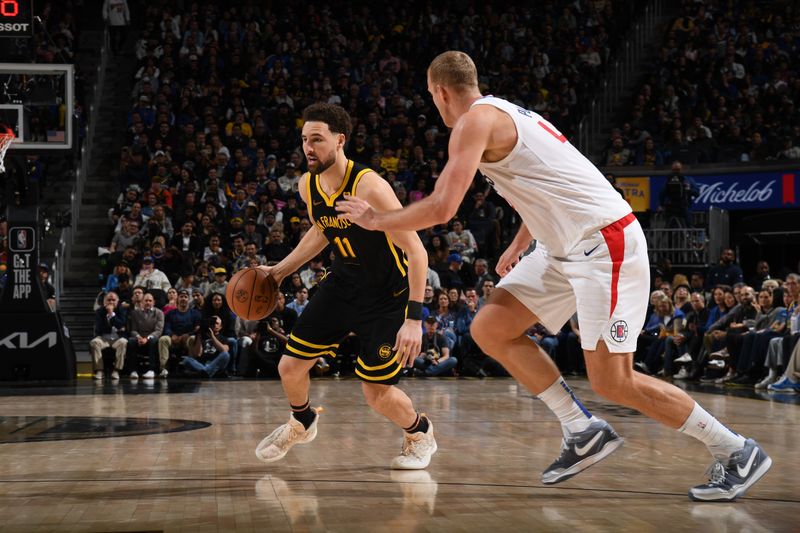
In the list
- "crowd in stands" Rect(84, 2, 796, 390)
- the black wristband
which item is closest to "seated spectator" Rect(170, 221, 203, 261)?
"crowd in stands" Rect(84, 2, 796, 390)

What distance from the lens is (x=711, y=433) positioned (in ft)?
14.0

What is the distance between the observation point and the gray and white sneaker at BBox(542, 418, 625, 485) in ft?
14.5

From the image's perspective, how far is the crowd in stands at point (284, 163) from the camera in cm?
1252

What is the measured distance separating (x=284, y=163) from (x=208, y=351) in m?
5.12

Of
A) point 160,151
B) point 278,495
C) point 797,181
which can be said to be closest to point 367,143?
point 160,151

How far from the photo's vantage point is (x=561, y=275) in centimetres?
436

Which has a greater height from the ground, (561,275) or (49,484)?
(561,275)

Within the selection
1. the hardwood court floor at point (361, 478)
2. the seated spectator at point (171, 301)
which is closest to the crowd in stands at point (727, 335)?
the hardwood court floor at point (361, 478)

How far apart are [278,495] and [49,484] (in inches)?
44.2

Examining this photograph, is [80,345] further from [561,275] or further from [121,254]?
[561,275]

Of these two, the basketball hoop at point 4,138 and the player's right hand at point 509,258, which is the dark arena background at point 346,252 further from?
the player's right hand at point 509,258

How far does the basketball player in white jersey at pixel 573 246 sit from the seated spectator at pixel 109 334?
8.52 m

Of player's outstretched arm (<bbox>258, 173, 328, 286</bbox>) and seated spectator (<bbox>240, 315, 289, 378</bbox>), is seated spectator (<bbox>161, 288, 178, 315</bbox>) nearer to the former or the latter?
seated spectator (<bbox>240, 315, 289, 378</bbox>)

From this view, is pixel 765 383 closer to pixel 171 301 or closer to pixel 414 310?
pixel 171 301
